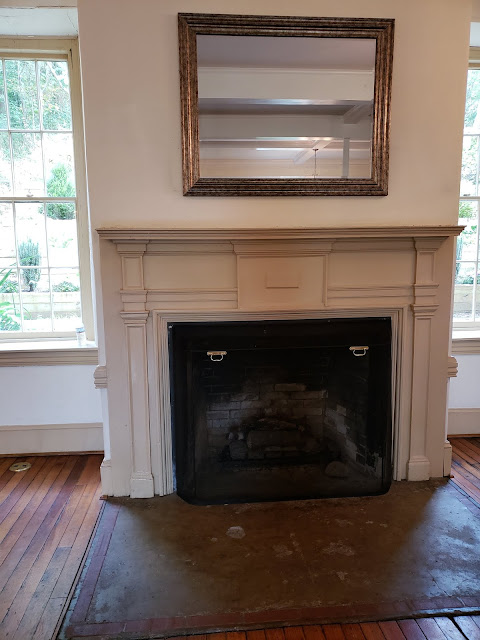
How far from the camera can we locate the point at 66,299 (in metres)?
3.24

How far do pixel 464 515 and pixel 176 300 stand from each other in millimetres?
1871

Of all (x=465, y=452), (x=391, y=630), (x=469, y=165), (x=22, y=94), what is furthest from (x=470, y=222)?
(x=22, y=94)

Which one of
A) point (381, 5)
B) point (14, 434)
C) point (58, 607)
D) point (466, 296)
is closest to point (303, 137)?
point (381, 5)

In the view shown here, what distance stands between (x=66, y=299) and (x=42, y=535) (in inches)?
62.3

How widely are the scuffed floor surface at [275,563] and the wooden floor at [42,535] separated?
0.30 feet

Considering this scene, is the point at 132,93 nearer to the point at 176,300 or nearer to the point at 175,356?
the point at 176,300

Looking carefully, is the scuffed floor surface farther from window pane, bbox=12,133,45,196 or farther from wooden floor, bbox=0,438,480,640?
window pane, bbox=12,133,45,196

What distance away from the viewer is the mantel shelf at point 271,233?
7.53 ft

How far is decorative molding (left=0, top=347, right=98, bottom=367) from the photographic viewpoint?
303 cm

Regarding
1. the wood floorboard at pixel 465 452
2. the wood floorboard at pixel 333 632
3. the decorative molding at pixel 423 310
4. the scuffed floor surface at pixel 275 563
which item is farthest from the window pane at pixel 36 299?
the wood floorboard at pixel 465 452

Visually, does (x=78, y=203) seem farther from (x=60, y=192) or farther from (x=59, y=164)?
(x=59, y=164)

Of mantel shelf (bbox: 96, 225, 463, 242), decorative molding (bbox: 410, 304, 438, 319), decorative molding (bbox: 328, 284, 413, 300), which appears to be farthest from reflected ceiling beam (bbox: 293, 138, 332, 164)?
decorative molding (bbox: 410, 304, 438, 319)

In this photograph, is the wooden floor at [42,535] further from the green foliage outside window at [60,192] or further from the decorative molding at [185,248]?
the green foliage outside window at [60,192]

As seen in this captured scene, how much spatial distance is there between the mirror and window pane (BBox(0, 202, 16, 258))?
1512 mm
